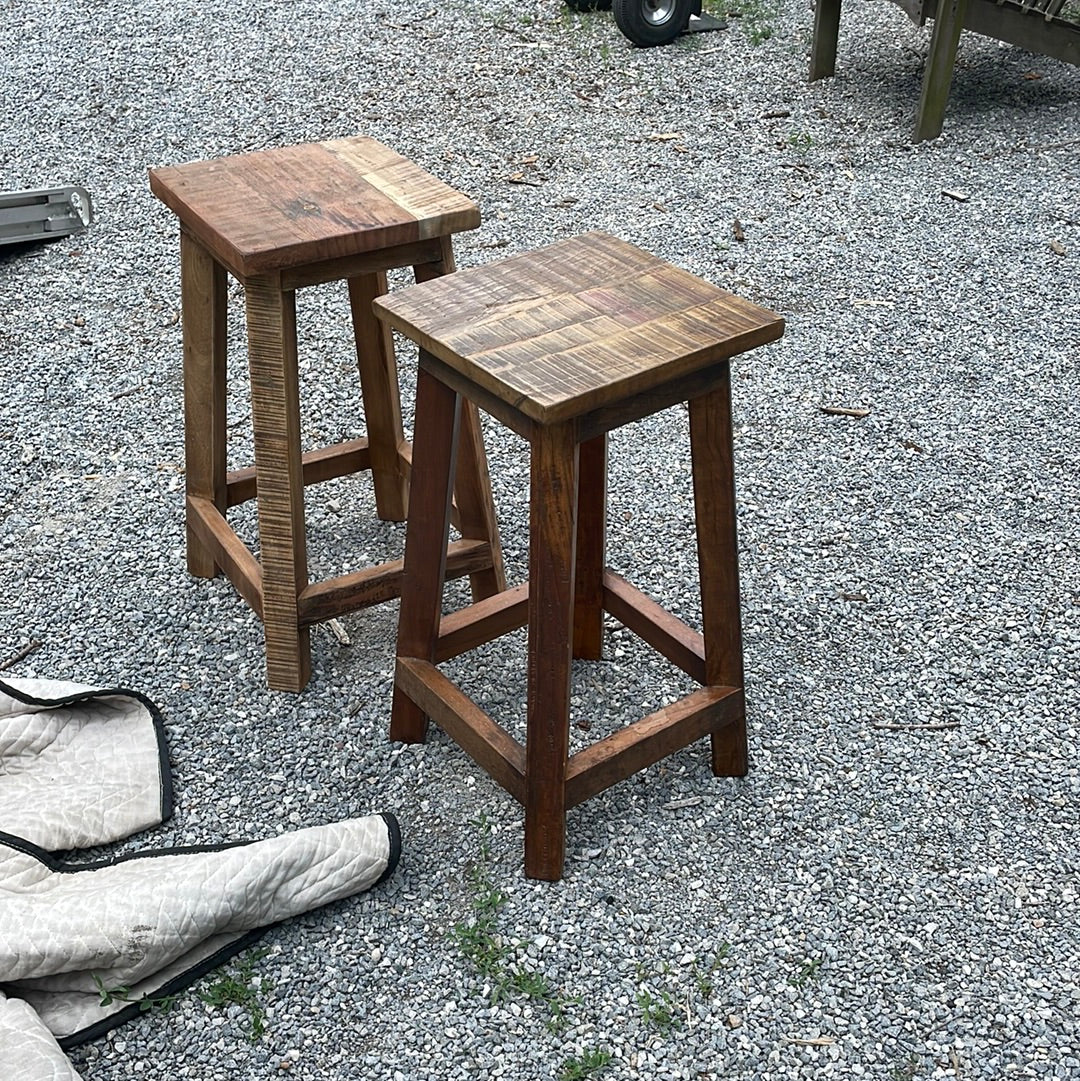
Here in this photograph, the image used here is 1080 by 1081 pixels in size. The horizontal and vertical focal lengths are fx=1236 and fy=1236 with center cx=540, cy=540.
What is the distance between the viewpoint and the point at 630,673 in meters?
2.54

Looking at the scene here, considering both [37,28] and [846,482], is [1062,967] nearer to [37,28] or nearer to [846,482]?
[846,482]

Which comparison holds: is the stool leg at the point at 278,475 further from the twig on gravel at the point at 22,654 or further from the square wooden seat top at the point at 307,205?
the twig on gravel at the point at 22,654

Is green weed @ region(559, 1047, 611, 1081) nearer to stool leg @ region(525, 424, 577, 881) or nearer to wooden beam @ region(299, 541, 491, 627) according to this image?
stool leg @ region(525, 424, 577, 881)

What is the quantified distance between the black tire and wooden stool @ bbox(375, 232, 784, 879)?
4.11m

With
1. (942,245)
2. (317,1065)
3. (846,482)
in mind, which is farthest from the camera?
(942,245)

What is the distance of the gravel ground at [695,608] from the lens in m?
1.91

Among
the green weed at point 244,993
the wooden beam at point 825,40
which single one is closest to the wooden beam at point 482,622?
the green weed at point 244,993

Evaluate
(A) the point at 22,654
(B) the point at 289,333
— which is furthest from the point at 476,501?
(A) the point at 22,654

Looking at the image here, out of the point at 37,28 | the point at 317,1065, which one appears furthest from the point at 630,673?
the point at 37,28

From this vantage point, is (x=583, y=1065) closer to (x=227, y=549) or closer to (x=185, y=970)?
(x=185, y=970)

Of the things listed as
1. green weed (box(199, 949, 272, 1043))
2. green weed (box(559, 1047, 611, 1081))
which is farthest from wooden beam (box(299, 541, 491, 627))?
green weed (box(559, 1047, 611, 1081))

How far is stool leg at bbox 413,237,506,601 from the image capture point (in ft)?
7.58

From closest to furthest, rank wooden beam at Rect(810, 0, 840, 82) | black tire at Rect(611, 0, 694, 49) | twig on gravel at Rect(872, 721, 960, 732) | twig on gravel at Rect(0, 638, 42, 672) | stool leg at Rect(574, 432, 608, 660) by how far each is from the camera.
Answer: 1. stool leg at Rect(574, 432, 608, 660)
2. twig on gravel at Rect(872, 721, 960, 732)
3. twig on gravel at Rect(0, 638, 42, 672)
4. wooden beam at Rect(810, 0, 840, 82)
5. black tire at Rect(611, 0, 694, 49)

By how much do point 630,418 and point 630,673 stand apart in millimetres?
836
